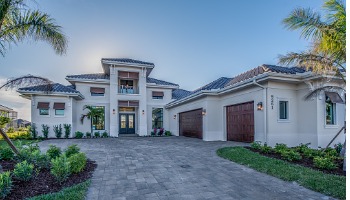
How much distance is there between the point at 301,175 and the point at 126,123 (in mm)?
18149

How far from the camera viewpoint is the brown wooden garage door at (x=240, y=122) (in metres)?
11.5

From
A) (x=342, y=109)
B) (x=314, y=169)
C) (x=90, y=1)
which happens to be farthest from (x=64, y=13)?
(x=342, y=109)

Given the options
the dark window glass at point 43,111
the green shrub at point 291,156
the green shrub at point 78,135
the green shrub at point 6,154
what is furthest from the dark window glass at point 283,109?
the dark window glass at point 43,111

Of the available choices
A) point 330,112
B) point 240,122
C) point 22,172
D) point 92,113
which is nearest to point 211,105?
point 240,122

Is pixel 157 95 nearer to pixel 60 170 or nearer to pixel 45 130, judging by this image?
pixel 45 130

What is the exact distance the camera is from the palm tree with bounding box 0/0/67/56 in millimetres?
5863

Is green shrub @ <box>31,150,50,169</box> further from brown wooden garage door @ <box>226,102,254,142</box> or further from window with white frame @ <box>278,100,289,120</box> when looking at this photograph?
window with white frame @ <box>278,100,289,120</box>

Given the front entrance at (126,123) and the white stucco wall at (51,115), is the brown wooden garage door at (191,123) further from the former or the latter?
the white stucco wall at (51,115)

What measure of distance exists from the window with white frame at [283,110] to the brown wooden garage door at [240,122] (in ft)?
4.64

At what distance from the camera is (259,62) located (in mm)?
13367

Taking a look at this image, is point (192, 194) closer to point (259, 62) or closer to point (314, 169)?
point (314, 169)

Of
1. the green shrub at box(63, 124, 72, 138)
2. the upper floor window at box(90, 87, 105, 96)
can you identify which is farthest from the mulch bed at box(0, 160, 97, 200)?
the upper floor window at box(90, 87, 105, 96)

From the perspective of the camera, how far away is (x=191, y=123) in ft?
55.7

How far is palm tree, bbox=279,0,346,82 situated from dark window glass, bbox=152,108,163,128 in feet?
53.8
